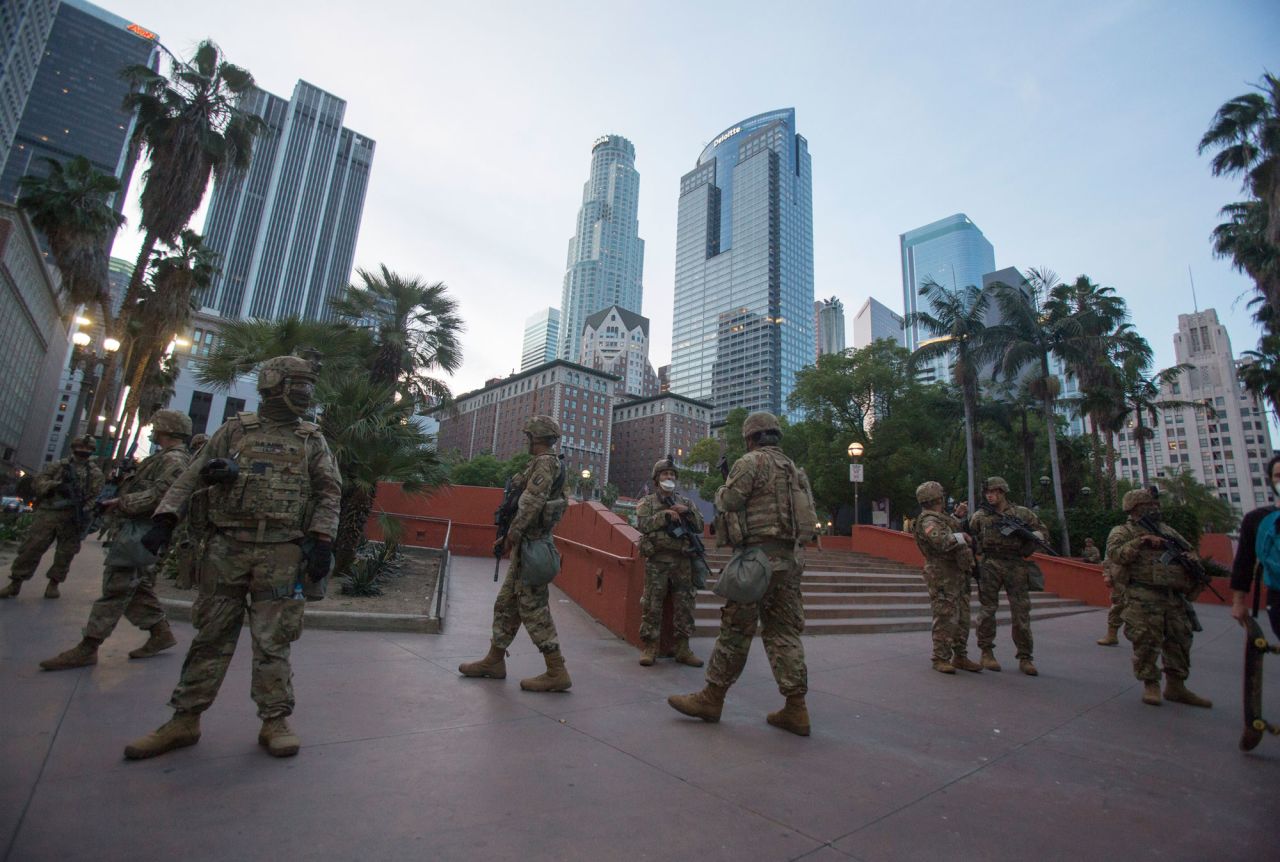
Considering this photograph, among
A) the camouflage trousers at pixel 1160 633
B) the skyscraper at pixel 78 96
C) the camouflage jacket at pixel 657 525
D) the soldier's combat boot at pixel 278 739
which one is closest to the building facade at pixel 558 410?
the skyscraper at pixel 78 96

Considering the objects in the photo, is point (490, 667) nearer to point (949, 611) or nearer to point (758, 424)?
point (758, 424)

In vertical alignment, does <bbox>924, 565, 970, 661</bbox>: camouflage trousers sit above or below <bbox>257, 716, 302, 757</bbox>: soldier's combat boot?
above

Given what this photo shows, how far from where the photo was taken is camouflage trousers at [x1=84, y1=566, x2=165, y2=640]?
4090 millimetres

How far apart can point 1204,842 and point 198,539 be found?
5.11 metres

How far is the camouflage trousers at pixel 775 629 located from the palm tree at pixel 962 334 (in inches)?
982

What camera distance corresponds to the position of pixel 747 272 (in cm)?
15588

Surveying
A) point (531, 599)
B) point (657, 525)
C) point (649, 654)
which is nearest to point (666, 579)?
point (657, 525)

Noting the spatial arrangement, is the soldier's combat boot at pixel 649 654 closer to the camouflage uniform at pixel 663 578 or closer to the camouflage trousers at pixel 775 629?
the camouflage uniform at pixel 663 578

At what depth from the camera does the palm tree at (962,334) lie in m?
25.8

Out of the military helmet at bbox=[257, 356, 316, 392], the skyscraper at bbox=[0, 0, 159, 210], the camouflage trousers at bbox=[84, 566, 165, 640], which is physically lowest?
the camouflage trousers at bbox=[84, 566, 165, 640]

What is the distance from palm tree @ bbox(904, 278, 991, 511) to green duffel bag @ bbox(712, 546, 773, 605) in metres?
25.1

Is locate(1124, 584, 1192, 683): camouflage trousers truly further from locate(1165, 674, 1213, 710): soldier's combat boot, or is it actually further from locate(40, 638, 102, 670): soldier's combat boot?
locate(40, 638, 102, 670): soldier's combat boot

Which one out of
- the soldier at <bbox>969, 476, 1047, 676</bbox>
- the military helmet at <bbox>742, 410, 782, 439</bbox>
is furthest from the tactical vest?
the soldier at <bbox>969, 476, 1047, 676</bbox>

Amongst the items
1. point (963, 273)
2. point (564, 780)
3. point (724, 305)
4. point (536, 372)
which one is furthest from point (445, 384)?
point (963, 273)
